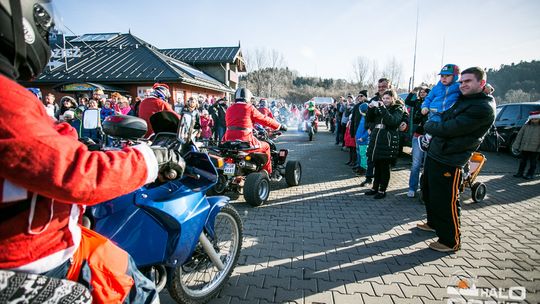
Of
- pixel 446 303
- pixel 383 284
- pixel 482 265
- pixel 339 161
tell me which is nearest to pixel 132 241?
pixel 383 284

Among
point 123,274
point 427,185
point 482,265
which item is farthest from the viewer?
point 427,185

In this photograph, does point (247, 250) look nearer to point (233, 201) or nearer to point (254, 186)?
point (254, 186)

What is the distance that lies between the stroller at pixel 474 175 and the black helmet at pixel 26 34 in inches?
227

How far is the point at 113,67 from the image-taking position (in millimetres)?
19797

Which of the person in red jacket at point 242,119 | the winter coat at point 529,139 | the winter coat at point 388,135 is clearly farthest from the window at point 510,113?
the person in red jacket at point 242,119

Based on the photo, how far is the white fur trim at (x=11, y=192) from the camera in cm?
82

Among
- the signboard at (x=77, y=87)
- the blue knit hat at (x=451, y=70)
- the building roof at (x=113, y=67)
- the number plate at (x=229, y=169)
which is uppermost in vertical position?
the building roof at (x=113, y=67)

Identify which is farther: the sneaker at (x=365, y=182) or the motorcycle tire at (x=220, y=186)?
the sneaker at (x=365, y=182)

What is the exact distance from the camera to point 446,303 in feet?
8.46

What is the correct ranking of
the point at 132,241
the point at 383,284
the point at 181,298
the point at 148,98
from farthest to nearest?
the point at 148,98 → the point at 383,284 → the point at 181,298 → the point at 132,241

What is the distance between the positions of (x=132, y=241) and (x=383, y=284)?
2384 millimetres

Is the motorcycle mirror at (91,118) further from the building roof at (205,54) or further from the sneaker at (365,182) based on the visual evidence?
the building roof at (205,54)

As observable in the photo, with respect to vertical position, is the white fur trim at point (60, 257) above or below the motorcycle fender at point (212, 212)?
above

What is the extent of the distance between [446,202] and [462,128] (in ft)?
3.00
